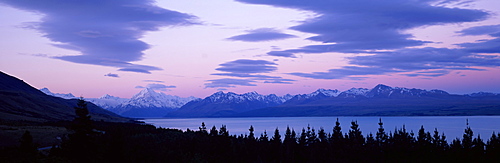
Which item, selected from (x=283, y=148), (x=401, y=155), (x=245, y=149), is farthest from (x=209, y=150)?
(x=401, y=155)

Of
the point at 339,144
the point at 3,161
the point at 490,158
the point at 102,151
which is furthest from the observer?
the point at 339,144

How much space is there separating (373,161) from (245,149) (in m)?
28.6

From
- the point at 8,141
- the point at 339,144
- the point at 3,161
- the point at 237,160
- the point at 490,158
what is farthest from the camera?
the point at 339,144

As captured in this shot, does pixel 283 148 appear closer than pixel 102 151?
No

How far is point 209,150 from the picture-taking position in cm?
10050

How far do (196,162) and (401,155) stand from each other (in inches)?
1905

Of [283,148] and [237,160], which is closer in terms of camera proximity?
[237,160]

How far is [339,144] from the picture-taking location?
104 metres

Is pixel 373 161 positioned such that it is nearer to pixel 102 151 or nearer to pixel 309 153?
pixel 309 153

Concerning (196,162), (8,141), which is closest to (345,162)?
(196,162)

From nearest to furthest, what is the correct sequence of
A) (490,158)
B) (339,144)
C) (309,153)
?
(490,158) < (309,153) < (339,144)

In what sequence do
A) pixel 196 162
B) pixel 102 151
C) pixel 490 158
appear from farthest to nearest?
pixel 490 158 → pixel 196 162 → pixel 102 151

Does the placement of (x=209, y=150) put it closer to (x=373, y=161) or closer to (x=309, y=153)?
(x=309, y=153)

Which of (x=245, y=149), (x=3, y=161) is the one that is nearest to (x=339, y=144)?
(x=245, y=149)
